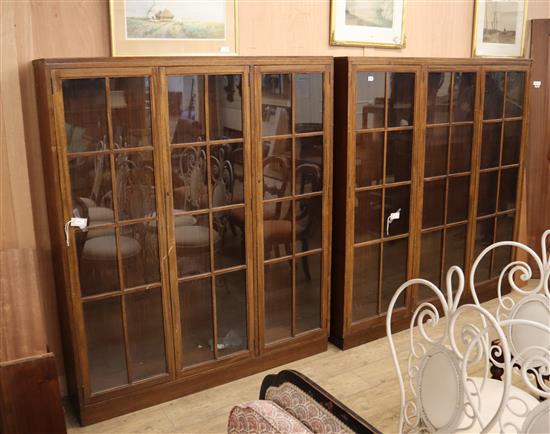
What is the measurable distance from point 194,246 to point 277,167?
21.9 inches

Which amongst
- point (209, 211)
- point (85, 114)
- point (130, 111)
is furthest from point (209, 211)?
point (85, 114)

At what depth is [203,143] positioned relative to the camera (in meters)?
2.57

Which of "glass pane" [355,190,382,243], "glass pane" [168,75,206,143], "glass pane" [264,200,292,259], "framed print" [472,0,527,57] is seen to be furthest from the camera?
"framed print" [472,0,527,57]

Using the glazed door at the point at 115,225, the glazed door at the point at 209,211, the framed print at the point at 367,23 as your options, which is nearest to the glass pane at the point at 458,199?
the framed print at the point at 367,23

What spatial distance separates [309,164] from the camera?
2928 millimetres

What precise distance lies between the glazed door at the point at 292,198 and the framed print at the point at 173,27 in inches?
15.1

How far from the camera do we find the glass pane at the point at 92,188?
2.33m

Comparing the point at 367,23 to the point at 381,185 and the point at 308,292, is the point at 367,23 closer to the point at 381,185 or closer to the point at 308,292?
the point at 381,185

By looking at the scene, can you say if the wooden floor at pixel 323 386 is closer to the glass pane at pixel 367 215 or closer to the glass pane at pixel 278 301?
the glass pane at pixel 278 301

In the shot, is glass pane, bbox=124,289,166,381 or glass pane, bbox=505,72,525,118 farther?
glass pane, bbox=505,72,525,118

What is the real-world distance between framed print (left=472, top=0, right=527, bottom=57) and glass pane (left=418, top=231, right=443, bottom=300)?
1351 mm

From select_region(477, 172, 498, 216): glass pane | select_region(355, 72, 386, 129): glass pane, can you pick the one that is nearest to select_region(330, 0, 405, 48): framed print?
select_region(355, 72, 386, 129): glass pane

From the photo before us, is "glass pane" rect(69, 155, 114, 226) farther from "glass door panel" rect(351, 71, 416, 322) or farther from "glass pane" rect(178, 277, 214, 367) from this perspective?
"glass door panel" rect(351, 71, 416, 322)

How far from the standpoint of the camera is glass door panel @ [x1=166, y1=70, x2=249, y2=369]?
254 cm
